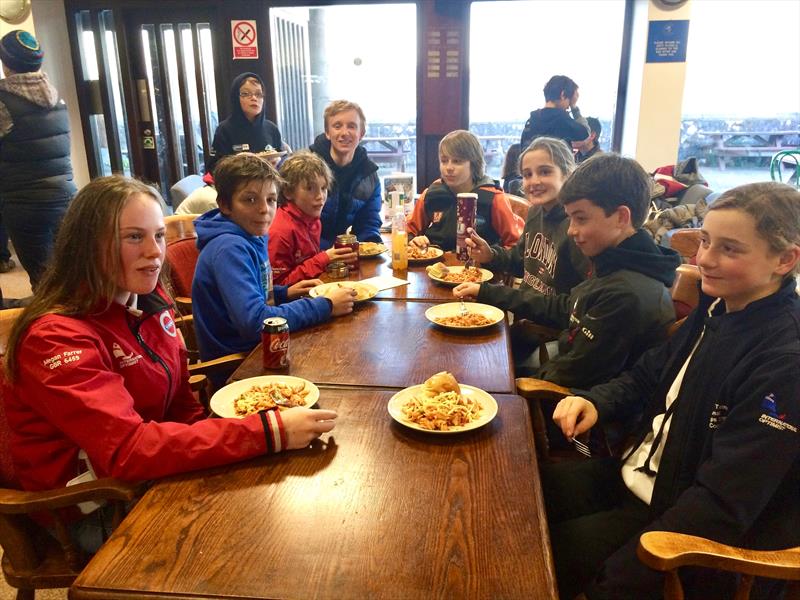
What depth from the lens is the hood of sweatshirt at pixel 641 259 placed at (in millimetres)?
1676

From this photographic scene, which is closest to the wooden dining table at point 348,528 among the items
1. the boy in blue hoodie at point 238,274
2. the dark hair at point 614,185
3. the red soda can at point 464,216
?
the boy in blue hoodie at point 238,274

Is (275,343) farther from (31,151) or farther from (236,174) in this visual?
(31,151)

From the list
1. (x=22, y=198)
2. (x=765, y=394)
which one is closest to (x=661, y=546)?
(x=765, y=394)

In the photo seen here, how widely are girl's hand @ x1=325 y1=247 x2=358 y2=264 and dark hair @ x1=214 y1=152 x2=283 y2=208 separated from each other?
63 centimetres

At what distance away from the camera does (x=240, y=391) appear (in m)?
1.35

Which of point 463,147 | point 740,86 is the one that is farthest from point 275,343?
point 740,86

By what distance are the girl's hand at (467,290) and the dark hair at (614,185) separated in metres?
0.50

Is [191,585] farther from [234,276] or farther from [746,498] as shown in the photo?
[234,276]

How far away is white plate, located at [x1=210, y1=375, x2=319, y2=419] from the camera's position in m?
1.27

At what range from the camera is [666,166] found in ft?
14.3

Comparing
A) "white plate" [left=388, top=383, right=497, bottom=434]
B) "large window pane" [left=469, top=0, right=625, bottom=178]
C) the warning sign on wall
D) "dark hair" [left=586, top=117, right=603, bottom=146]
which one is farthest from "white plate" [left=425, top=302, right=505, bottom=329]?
the warning sign on wall

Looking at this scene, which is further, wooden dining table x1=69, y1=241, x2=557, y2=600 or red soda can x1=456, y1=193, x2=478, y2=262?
red soda can x1=456, y1=193, x2=478, y2=262

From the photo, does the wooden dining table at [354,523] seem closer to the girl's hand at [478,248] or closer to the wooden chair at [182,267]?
the girl's hand at [478,248]

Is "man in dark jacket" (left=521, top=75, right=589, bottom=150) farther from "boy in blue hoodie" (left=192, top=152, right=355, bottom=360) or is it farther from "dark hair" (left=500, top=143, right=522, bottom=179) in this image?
"boy in blue hoodie" (left=192, top=152, right=355, bottom=360)
